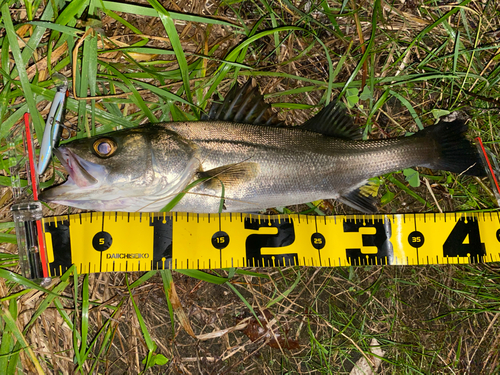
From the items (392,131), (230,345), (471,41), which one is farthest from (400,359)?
(471,41)

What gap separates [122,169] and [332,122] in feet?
6.23

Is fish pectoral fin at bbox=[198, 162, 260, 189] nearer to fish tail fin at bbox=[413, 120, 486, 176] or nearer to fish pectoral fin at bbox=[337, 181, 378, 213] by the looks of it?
fish pectoral fin at bbox=[337, 181, 378, 213]

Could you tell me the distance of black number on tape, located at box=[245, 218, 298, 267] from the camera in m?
3.08

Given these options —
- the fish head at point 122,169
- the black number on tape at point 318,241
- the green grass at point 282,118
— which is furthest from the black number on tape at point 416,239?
the fish head at point 122,169

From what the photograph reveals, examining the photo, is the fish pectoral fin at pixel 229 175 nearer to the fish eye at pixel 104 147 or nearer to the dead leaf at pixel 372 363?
the fish eye at pixel 104 147

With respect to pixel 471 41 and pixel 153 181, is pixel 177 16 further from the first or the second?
pixel 471 41

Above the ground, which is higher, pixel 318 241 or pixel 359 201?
pixel 359 201

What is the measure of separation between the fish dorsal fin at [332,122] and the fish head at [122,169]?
1205 mm

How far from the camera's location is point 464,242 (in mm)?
3258

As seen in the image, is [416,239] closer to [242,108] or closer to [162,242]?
[242,108]

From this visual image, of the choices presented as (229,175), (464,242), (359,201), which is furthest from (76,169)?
(464,242)

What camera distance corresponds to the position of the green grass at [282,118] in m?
2.98

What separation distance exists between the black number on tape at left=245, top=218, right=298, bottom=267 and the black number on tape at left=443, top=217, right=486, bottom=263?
1.53 m

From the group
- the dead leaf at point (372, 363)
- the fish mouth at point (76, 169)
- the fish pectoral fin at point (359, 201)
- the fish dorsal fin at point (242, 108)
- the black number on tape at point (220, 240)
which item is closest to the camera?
the fish mouth at point (76, 169)
